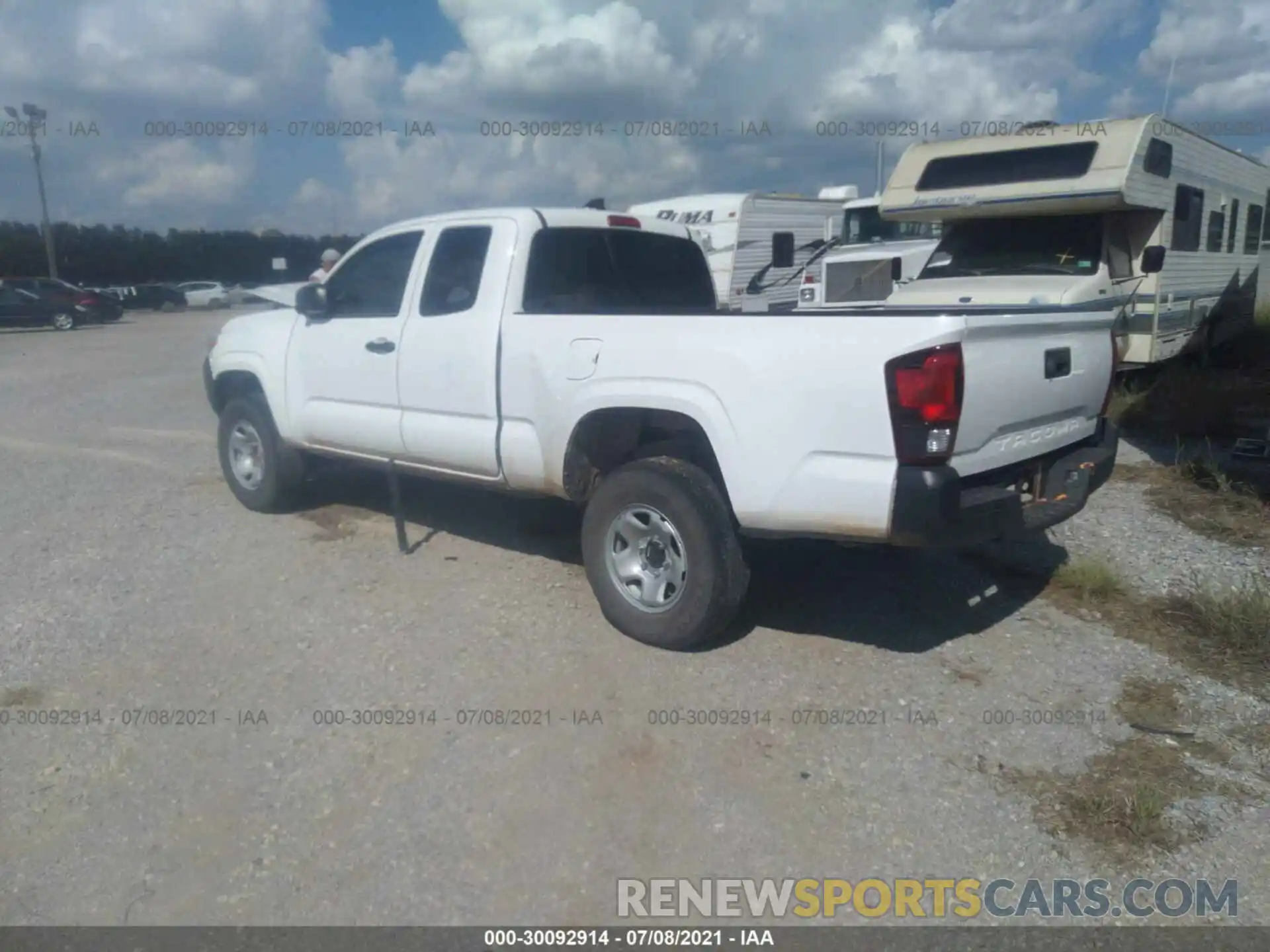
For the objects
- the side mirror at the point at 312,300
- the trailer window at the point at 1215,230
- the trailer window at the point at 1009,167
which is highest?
the trailer window at the point at 1009,167

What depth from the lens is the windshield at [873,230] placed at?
48.5 ft

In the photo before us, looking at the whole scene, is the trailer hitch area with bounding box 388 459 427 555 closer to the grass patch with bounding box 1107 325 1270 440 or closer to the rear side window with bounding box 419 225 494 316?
the rear side window with bounding box 419 225 494 316

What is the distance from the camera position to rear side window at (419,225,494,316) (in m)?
Result: 5.59

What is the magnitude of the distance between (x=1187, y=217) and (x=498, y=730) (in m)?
9.62

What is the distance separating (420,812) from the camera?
11.8 ft

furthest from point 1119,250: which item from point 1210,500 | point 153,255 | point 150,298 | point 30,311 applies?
point 153,255

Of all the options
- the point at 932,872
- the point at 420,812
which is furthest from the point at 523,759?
the point at 932,872

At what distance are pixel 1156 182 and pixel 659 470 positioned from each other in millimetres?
7169

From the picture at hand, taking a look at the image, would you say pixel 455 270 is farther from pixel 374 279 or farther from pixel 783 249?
pixel 783 249

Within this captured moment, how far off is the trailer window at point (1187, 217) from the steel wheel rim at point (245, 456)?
8.50 metres

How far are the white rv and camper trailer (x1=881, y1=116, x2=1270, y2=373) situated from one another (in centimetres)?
566

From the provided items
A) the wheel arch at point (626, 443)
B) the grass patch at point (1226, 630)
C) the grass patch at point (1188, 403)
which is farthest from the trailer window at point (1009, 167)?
the wheel arch at point (626, 443)

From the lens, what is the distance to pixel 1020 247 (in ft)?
32.4

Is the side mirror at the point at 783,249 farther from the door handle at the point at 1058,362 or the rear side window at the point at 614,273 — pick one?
the door handle at the point at 1058,362
